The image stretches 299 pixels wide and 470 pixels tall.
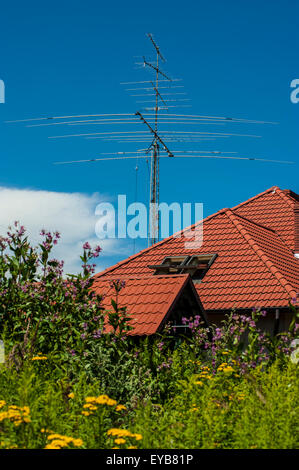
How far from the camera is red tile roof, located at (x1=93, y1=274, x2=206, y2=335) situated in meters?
10.2

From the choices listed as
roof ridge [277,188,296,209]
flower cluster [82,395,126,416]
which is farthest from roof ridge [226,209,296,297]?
flower cluster [82,395,126,416]

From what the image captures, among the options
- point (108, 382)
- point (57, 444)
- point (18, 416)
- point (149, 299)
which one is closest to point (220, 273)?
point (149, 299)

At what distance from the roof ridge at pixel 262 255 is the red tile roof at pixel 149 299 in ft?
12.6

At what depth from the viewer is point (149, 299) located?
11.1 m

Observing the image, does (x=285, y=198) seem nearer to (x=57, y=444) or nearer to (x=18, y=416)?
(x=18, y=416)

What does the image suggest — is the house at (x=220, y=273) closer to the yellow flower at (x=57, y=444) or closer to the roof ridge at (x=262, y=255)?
the roof ridge at (x=262, y=255)

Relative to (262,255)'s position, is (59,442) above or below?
below

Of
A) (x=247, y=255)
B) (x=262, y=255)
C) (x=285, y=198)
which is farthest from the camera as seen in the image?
(x=285, y=198)

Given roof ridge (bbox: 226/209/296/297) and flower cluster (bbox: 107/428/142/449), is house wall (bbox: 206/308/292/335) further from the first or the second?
flower cluster (bbox: 107/428/142/449)

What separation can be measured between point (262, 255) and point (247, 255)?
567 mm

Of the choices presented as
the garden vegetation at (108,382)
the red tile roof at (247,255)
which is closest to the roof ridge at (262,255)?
the red tile roof at (247,255)

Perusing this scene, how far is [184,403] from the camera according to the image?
684 centimetres

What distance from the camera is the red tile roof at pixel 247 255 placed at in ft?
48.6

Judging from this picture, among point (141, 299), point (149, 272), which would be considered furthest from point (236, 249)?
point (141, 299)
